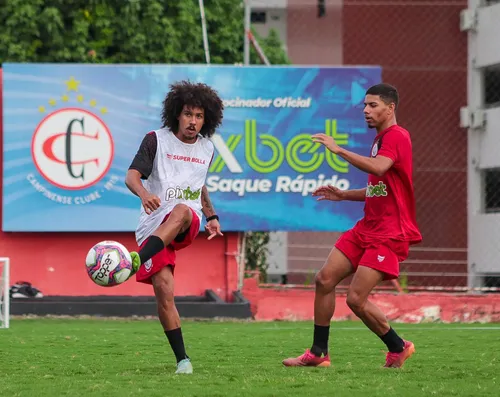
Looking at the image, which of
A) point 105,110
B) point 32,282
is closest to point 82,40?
point 105,110

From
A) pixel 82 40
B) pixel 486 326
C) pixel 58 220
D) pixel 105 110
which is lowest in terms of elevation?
pixel 486 326

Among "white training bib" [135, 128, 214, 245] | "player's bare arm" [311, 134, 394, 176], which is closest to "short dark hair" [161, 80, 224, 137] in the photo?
"white training bib" [135, 128, 214, 245]

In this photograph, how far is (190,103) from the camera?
8117mm

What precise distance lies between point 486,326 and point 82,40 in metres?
9.00

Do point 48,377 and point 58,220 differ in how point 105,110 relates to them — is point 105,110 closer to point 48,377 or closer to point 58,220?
point 58,220

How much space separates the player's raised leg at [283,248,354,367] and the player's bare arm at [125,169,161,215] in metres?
1.35

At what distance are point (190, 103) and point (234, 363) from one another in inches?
76.4

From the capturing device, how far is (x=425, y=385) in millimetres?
7020

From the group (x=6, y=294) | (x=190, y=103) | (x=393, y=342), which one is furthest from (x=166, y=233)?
(x=6, y=294)

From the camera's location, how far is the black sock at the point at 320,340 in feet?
27.3

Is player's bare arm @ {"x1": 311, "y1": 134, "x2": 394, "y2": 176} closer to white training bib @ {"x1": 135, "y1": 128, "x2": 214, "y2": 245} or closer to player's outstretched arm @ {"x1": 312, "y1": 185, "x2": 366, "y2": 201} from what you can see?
player's outstretched arm @ {"x1": 312, "y1": 185, "x2": 366, "y2": 201}

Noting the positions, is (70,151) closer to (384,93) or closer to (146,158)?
(146,158)

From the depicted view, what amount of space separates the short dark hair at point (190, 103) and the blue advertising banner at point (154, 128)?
835 centimetres

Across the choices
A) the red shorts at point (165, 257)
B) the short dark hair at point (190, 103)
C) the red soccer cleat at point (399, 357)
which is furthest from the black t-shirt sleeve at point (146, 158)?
the red soccer cleat at point (399, 357)
